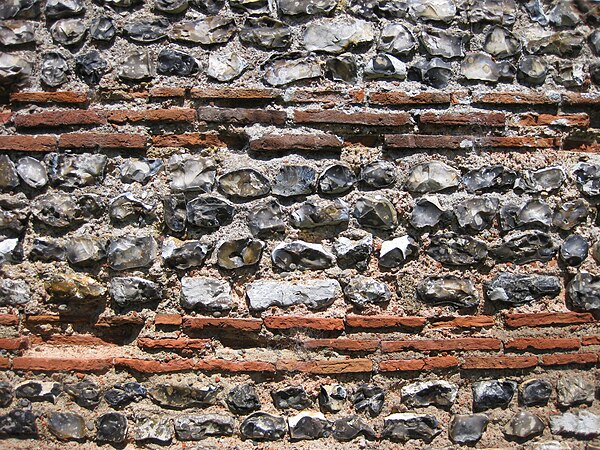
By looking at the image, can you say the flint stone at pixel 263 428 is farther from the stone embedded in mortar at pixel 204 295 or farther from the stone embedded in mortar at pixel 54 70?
the stone embedded in mortar at pixel 54 70

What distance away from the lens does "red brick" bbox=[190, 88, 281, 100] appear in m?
2.46

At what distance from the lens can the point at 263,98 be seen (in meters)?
2.47

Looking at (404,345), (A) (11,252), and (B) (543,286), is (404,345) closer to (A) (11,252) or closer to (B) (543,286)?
(B) (543,286)

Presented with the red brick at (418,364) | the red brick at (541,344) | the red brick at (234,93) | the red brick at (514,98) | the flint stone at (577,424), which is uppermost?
the red brick at (514,98)

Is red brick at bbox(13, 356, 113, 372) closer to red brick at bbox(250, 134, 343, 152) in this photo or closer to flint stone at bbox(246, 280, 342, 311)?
flint stone at bbox(246, 280, 342, 311)

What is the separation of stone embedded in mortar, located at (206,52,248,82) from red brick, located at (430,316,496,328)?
1234 millimetres

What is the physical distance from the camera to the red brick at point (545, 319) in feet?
8.25

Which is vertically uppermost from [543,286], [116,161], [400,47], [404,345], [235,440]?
[400,47]

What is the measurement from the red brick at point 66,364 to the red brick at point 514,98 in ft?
5.82

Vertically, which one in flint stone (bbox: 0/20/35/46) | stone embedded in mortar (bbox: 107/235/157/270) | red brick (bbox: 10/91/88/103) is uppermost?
flint stone (bbox: 0/20/35/46)

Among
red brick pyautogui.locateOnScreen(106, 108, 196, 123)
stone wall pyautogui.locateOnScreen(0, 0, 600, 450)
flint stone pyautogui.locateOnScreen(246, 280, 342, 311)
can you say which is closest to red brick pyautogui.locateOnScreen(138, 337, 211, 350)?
stone wall pyautogui.locateOnScreen(0, 0, 600, 450)

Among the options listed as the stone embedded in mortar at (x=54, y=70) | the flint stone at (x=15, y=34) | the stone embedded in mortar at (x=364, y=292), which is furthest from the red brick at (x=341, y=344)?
the flint stone at (x=15, y=34)

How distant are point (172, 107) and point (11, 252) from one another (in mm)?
836

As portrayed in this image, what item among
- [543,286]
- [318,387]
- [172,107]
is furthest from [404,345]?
[172,107]
